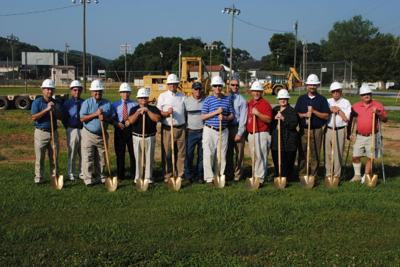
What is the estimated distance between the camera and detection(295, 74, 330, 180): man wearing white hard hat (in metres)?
9.27

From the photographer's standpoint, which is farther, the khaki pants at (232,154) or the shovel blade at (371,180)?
the khaki pants at (232,154)

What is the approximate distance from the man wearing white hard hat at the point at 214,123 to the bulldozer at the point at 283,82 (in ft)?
141

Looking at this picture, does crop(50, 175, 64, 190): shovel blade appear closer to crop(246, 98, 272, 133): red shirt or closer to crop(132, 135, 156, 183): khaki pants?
crop(132, 135, 156, 183): khaki pants

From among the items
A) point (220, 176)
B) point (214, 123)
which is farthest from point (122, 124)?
point (220, 176)

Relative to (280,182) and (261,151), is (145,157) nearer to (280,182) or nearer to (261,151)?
(261,151)

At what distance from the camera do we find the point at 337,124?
371 inches

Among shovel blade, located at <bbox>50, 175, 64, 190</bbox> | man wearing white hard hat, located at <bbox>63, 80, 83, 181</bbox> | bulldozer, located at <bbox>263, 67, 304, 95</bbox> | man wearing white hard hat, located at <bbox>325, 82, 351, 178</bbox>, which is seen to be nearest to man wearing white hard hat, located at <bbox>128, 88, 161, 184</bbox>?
man wearing white hard hat, located at <bbox>63, 80, 83, 181</bbox>

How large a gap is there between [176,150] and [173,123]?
0.55 metres

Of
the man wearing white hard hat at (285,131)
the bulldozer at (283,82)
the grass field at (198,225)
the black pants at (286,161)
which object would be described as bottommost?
the grass field at (198,225)

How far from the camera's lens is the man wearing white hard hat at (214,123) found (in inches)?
359

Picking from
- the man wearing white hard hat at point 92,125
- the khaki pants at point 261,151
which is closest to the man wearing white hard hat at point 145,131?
the man wearing white hard hat at point 92,125

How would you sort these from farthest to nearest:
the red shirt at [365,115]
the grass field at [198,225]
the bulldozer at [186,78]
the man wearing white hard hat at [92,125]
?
the bulldozer at [186,78], the red shirt at [365,115], the man wearing white hard hat at [92,125], the grass field at [198,225]

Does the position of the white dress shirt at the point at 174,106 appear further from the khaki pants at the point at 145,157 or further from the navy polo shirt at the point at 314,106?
the navy polo shirt at the point at 314,106

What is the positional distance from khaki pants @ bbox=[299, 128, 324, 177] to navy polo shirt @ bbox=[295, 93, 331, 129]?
13cm
